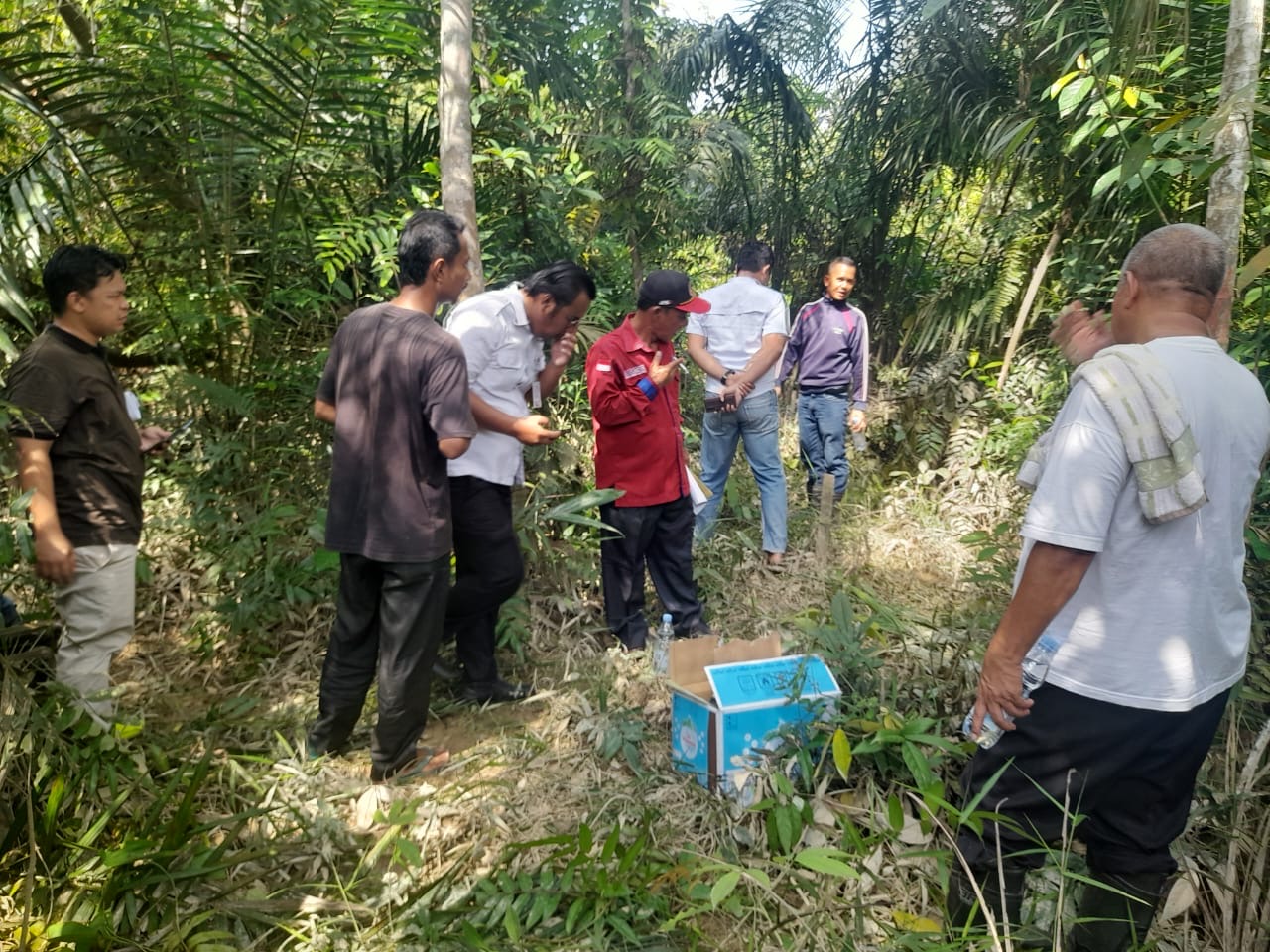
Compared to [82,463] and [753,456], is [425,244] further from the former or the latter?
[753,456]

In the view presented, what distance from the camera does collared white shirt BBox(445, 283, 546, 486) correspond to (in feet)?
9.88

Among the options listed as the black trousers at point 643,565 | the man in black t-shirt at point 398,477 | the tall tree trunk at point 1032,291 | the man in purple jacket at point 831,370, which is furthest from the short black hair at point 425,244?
the tall tree trunk at point 1032,291

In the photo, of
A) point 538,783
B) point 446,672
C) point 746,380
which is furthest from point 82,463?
point 746,380

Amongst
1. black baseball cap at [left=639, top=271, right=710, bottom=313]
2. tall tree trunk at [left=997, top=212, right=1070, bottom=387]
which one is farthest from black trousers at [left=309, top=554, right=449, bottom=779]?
tall tree trunk at [left=997, top=212, right=1070, bottom=387]

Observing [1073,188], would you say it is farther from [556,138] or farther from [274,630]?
[274,630]

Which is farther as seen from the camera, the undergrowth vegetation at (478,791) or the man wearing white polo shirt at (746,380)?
the man wearing white polo shirt at (746,380)

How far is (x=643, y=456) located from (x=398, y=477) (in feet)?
4.20

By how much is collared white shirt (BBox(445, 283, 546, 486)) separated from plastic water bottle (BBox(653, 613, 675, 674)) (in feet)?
3.00

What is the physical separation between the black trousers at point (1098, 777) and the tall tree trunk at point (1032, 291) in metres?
4.77

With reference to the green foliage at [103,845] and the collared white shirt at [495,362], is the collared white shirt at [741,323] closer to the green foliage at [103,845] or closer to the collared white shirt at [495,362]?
the collared white shirt at [495,362]

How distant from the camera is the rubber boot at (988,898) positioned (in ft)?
6.26

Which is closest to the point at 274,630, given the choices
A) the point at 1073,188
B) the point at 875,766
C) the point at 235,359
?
the point at 235,359

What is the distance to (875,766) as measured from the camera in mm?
2525

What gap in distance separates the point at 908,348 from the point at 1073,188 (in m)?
1.98
